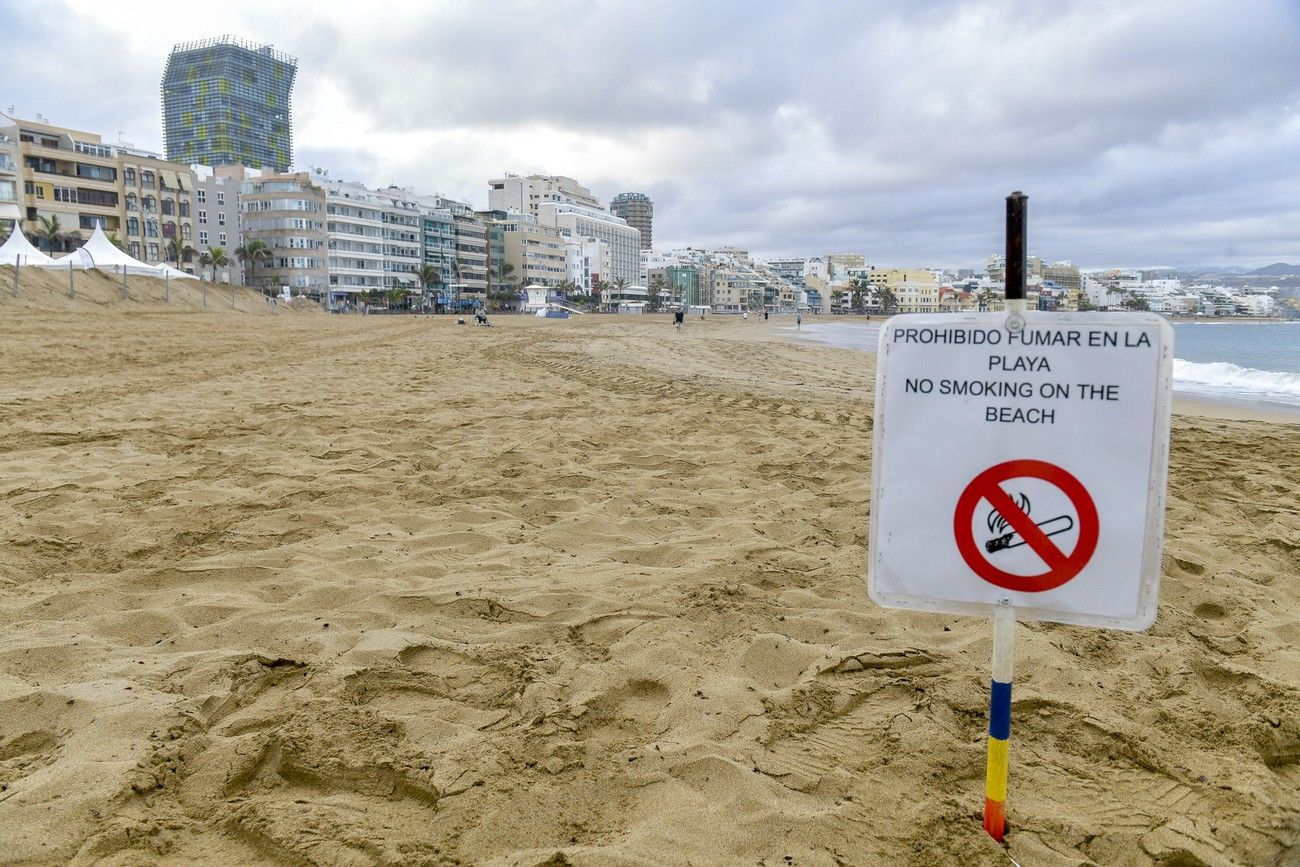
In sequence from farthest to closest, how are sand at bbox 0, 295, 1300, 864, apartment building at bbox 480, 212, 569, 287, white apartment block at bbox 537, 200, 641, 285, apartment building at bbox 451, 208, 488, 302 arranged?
white apartment block at bbox 537, 200, 641, 285 < apartment building at bbox 480, 212, 569, 287 < apartment building at bbox 451, 208, 488, 302 < sand at bbox 0, 295, 1300, 864

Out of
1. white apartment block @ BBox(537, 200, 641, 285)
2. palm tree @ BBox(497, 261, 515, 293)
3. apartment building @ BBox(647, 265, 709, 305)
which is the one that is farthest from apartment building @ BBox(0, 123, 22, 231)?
apartment building @ BBox(647, 265, 709, 305)

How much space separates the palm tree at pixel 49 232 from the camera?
5259cm

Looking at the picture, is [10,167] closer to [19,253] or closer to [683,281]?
[19,253]

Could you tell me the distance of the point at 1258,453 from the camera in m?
7.33

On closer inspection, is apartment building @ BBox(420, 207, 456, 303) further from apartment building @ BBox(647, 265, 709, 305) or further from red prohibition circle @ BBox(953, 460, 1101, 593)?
red prohibition circle @ BBox(953, 460, 1101, 593)

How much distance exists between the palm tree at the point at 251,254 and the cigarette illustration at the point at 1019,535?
258 ft

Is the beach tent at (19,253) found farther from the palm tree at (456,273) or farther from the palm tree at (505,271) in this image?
the palm tree at (505,271)

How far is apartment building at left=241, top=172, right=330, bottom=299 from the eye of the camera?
7494cm

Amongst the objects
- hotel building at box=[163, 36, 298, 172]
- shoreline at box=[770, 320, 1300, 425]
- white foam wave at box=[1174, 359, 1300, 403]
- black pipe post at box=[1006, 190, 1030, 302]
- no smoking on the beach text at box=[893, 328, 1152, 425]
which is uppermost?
hotel building at box=[163, 36, 298, 172]

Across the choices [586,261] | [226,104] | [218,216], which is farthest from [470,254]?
[226,104]

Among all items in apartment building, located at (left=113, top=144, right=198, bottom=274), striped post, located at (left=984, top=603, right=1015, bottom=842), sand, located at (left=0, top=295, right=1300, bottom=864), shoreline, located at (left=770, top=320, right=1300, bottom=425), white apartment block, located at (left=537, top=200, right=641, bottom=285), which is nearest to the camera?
striped post, located at (left=984, top=603, right=1015, bottom=842)

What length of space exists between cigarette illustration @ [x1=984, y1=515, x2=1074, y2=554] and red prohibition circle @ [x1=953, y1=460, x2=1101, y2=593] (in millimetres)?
12

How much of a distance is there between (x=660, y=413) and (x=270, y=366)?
7689mm

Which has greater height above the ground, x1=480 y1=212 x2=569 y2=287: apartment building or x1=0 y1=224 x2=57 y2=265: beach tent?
x1=480 y1=212 x2=569 y2=287: apartment building
